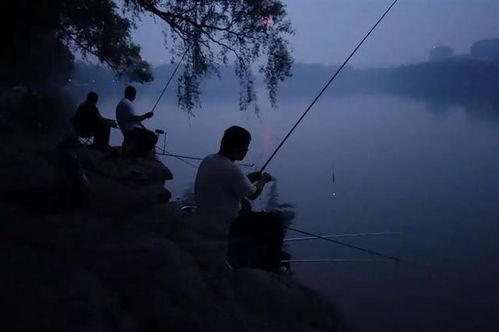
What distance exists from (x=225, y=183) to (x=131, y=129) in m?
5.69

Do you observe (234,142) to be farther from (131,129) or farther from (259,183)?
(131,129)

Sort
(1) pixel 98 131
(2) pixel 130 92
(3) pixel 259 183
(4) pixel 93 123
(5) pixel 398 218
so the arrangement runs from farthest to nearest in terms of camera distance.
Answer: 1. (5) pixel 398 218
2. (1) pixel 98 131
3. (4) pixel 93 123
4. (2) pixel 130 92
5. (3) pixel 259 183

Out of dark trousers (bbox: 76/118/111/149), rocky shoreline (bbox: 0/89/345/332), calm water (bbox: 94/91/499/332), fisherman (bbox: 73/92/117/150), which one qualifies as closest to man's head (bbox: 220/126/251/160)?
rocky shoreline (bbox: 0/89/345/332)

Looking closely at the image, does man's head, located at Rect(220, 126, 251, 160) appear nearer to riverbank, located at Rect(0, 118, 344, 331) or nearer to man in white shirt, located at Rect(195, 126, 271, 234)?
man in white shirt, located at Rect(195, 126, 271, 234)

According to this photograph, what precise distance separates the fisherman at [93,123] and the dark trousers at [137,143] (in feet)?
2.91

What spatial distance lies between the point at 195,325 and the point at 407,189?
1545 cm

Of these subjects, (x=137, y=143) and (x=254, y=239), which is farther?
(x=137, y=143)

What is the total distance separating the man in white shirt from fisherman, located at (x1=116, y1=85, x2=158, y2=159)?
5419 millimetres

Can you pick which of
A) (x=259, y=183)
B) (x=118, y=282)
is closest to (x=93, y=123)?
(x=259, y=183)

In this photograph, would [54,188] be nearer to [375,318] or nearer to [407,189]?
[375,318]

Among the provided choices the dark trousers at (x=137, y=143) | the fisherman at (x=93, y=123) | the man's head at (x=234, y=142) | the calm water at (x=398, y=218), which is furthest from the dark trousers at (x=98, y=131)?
the man's head at (x=234, y=142)

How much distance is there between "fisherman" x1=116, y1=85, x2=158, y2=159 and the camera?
9039 mm

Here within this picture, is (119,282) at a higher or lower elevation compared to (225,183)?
lower

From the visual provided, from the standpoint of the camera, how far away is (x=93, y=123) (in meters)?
9.92
